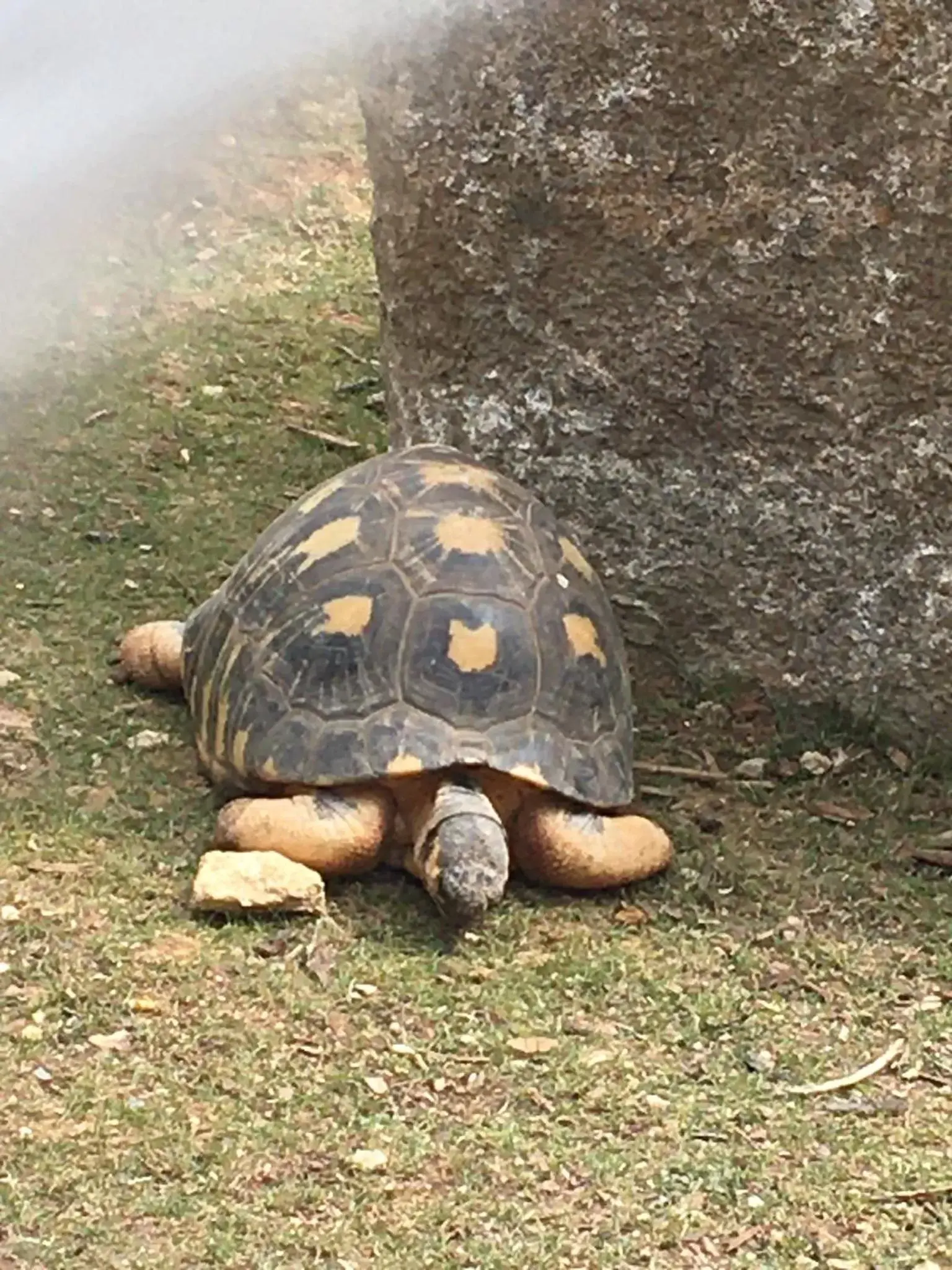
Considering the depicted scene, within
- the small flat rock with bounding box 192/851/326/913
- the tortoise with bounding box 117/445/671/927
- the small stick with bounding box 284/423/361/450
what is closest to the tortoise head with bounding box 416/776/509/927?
the tortoise with bounding box 117/445/671/927

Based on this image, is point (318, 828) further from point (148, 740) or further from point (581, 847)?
point (148, 740)

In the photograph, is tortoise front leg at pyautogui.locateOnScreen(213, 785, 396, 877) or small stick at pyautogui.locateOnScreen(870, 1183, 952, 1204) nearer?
small stick at pyautogui.locateOnScreen(870, 1183, 952, 1204)

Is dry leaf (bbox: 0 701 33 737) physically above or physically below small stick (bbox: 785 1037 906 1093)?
above

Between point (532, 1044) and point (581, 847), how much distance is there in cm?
42

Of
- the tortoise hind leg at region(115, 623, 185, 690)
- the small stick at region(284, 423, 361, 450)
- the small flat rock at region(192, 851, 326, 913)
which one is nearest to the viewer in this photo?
the small flat rock at region(192, 851, 326, 913)

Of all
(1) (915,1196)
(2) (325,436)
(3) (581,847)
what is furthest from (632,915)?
(2) (325,436)

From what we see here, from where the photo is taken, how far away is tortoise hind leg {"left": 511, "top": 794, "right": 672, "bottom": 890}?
241 cm

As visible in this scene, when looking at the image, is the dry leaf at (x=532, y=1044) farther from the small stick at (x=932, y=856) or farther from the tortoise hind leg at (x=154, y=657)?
the tortoise hind leg at (x=154, y=657)

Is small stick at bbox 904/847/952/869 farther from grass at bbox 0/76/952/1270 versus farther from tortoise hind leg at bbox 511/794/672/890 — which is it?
tortoise hind leg at bbox 511/794/672/890

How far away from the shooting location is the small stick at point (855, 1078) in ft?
6.52

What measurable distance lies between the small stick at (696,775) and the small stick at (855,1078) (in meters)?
0.70

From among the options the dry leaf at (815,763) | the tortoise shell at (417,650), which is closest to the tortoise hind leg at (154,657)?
A: the tortoise shell at (417,650)

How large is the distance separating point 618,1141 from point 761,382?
52.3 inches

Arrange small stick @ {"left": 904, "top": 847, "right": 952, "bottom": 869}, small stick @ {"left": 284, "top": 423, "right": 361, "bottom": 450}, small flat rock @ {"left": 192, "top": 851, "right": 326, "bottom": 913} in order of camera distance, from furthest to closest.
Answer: small stick @ {"left": 284, "top": 423, "right": 361, "bottom": 450}, small stick @ {"left": 904, "top": 847, "right": 952, "bottom": 869}, small flat rock @ {"left": 192, "top": 851, "right": 326, "bottom": 913}
